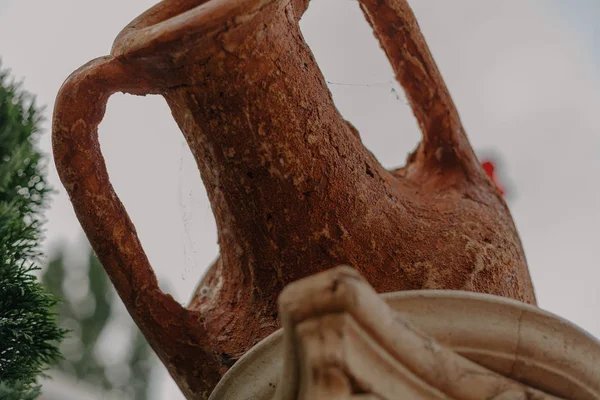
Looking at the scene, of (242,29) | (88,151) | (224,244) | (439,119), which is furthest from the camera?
(439,119)

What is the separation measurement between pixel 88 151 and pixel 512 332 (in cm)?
68

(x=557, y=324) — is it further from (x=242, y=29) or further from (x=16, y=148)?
(x=16, y=148)

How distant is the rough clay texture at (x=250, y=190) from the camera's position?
990mm

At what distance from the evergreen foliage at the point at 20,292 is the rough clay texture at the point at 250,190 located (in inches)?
7.6

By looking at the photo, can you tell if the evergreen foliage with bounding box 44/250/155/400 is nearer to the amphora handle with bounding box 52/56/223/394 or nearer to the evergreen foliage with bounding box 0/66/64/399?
the evergreen foliage with bounding box 0/66/64/399

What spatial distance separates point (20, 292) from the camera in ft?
3.89

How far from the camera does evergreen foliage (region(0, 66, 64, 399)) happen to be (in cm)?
118

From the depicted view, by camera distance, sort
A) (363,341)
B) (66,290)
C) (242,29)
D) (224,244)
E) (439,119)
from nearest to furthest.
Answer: (363,341)
(242,29)
(224,244)
(439,119)
(66,290)

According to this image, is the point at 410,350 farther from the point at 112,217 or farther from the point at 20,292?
the point at 20,292

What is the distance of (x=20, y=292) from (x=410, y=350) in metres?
0.77

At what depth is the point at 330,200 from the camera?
1075mm

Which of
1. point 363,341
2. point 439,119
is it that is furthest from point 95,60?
point 439,119

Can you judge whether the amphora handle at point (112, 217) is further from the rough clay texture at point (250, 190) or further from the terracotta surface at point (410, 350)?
the terracotta surface at point (410, 350)

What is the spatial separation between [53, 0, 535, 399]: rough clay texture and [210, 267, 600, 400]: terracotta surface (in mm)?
196
